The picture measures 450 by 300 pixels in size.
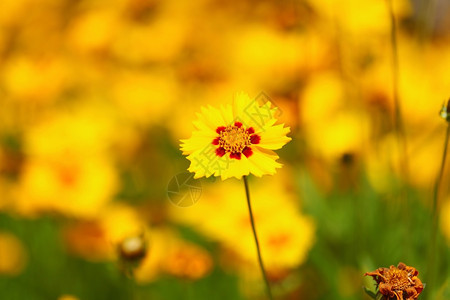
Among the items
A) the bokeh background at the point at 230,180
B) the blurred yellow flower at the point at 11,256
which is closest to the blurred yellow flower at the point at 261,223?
the bokeh background at the point at 230,180

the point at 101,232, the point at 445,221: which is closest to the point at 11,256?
the point at 101,232

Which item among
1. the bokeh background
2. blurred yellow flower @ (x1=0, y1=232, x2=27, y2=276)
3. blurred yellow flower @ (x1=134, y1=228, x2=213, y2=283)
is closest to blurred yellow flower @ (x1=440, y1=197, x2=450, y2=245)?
the bokeh background

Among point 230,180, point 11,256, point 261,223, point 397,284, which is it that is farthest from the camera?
point 230,180

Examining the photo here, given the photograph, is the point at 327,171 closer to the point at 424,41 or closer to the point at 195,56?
the point at 424,41

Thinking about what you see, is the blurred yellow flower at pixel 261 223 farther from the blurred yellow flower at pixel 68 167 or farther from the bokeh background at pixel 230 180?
the blurred yellow flower at pixel 68 167

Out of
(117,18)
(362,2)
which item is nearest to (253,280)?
(362,2)

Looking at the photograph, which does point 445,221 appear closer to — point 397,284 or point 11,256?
point 397,284
